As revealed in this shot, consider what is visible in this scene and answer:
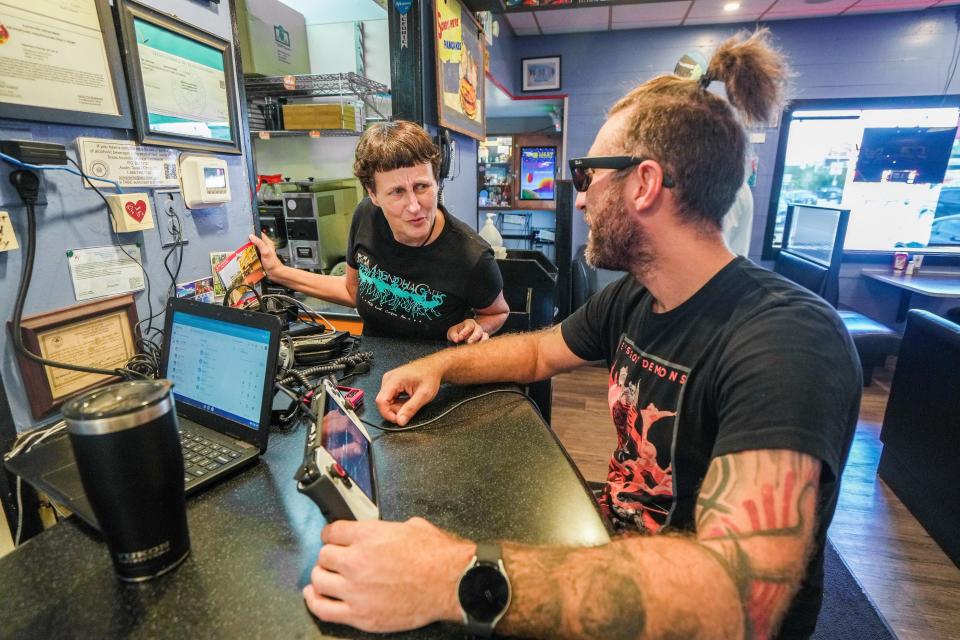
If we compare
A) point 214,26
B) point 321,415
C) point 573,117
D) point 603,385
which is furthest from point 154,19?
point 573,117

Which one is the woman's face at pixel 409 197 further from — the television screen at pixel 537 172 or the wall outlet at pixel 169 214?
the television screen at pixel 537 172

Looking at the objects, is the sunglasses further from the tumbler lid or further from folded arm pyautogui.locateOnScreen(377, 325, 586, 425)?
the tumbler lid

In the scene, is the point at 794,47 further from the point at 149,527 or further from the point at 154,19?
the point at 149,527

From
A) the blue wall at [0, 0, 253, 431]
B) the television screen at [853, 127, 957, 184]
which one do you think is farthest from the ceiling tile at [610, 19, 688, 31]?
the blue wall at [0, 0, 253, 431]

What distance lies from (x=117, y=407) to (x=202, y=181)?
87 cm

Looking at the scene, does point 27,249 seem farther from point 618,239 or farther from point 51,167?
point 618,239

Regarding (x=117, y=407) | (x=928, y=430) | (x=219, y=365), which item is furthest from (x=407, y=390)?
(x=928, y=430)

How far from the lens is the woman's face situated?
4.97 feet

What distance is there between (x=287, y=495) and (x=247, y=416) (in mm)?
159

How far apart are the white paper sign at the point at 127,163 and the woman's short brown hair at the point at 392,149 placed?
1.77 ft

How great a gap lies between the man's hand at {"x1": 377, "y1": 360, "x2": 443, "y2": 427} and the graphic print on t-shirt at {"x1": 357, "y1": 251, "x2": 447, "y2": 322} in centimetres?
53

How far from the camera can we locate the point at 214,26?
1.25m

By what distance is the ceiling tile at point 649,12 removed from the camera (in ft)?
12.2

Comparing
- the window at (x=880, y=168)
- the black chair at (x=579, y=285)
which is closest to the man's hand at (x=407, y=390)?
the black chair at (x=579, y=285)
